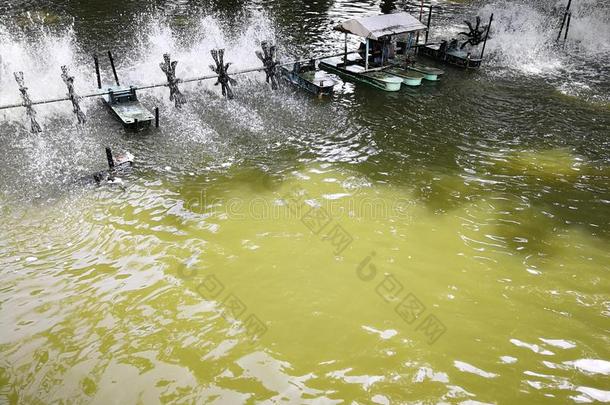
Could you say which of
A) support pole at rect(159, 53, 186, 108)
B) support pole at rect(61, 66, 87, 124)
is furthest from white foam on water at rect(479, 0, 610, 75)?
support pole at rect(61, 66, 87, 124)

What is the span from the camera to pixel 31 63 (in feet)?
76.5

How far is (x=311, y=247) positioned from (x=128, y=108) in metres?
11.7

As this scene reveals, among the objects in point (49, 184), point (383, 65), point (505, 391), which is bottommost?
point (505, 391)

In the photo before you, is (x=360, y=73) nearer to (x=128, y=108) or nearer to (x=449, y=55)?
(x=449, y=55)

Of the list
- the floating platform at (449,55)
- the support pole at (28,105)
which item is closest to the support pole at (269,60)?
the support pole at (28,105)

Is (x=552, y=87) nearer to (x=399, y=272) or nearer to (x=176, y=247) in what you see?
(x=399, y=272)

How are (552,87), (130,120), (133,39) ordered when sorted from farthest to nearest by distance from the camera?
(133,39)
(552,87)
(130,120)

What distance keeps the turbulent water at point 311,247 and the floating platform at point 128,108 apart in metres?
0.65

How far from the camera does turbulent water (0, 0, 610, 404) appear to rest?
840 cm

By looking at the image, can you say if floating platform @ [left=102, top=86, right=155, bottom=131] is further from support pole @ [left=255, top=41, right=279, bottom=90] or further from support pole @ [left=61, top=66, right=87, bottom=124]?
support pole @ [left=255, top=41, right=279, bottom=90]

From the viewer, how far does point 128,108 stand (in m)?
18.4

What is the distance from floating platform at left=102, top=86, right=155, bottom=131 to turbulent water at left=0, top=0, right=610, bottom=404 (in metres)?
0.65

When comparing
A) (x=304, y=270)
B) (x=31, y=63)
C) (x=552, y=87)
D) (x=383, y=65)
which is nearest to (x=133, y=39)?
(x=31, y=63)

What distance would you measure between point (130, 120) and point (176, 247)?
27.1 feet
